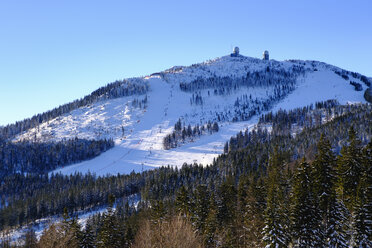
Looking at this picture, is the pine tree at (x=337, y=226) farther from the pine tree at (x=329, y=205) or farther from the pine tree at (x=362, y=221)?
the pine tree at (x=362, y=221)

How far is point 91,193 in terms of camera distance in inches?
5600

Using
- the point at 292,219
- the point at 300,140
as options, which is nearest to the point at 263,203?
the point at 292,219

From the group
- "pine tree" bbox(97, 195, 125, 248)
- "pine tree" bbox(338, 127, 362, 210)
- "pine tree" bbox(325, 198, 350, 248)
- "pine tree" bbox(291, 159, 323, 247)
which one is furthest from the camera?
"pine tree" bbox(97, 195, 125, 248)

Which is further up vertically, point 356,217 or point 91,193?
point 356,217

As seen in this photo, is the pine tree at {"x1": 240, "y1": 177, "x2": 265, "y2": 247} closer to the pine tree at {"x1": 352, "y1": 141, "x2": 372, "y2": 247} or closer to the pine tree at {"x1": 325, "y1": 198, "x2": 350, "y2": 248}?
the pine tree at {"x1": 325, "y1": 198, "x2": 350, "y2": 248}

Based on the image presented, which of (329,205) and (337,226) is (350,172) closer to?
(329,205)

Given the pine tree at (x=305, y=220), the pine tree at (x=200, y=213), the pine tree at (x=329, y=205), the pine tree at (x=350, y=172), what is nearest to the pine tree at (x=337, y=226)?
the pine tree at (x=329, y=205)

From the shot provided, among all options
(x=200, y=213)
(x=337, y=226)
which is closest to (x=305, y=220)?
(x=337, y=226)

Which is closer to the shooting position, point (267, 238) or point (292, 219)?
point (267, 238)

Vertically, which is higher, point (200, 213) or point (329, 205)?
point (329, 205)

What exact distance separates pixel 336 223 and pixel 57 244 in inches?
1397

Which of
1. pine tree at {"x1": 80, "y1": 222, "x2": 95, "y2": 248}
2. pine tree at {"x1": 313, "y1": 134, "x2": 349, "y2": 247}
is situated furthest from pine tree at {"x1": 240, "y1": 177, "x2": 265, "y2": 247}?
pine tree at {"x1": 80, "y1": 222, "x2": 95, "y2": 248}

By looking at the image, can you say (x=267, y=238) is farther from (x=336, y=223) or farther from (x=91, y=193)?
(x=91, y=193)

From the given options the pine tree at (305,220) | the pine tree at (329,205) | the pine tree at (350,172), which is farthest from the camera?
the pine tree at (350,172)
